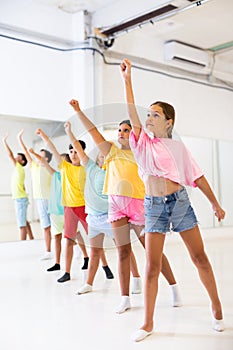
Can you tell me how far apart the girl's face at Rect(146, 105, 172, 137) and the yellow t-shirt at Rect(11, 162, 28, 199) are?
9.75 ft

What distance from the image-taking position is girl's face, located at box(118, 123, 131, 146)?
2512mm

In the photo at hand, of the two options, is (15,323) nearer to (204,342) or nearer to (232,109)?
(204,342)

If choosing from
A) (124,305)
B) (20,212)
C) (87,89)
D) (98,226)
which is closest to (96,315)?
(124,305)

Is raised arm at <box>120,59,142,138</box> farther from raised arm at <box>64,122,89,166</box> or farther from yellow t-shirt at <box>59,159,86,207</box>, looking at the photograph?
yellow t-shirt at <box>59,159,86,207</box>

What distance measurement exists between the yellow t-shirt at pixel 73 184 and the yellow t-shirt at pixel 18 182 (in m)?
1.71

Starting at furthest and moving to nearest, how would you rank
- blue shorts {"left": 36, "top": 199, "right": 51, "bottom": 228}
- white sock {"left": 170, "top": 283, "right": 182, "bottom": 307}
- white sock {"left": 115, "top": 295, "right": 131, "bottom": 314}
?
blue shorts {"left": 36, "top": 199, "right": 51, "bottom": 228}, white sock {"left": 170, "top": 283, "right": 182, "bottom": 307}, white sock {"left": 115, "top": 295, "right": 131, "bottom": 314}

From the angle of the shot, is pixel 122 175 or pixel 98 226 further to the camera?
pixel 98 226

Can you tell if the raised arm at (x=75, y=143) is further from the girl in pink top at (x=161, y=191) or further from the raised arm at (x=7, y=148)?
the raised arm at (x=7, y=148)

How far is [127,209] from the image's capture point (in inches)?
97.2

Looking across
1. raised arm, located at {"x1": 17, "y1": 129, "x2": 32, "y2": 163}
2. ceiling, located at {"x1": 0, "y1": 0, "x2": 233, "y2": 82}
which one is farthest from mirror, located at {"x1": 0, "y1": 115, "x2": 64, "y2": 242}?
ceiling, located at {"x1": 0, "y1": 0, "x2": 233, "y2": 82}

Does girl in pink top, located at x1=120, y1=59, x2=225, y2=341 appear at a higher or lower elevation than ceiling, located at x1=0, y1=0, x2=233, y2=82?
lower

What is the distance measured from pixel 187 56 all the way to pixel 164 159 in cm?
462

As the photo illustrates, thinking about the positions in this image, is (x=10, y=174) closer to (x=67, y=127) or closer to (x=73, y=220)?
(x=73, y=220)

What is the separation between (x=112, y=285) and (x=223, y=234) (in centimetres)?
389
